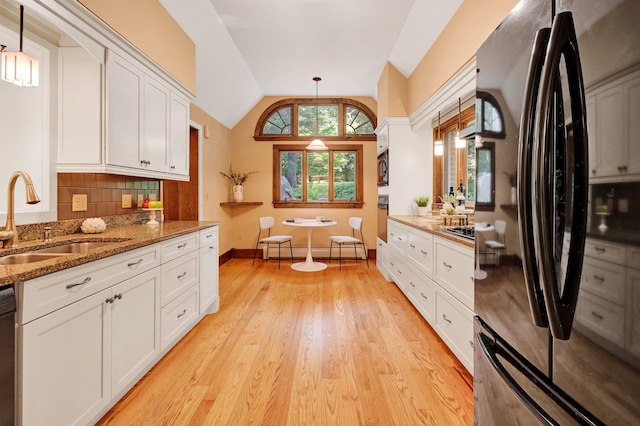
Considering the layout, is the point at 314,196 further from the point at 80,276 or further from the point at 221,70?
the point at 80,276

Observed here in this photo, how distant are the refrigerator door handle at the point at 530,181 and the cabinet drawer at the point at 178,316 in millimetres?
2106

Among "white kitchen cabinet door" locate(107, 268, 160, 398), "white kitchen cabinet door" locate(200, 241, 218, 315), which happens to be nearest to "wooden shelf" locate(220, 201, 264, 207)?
"white kitchen cabinet door" locate(200, 241, 218, 315)

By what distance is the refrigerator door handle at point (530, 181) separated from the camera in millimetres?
736

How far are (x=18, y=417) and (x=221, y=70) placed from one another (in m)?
3.99

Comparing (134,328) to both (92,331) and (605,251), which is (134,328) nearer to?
(92,331)

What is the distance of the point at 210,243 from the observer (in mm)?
2904

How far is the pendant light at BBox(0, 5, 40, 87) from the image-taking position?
5.25 ft

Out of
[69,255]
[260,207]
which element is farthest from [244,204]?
[69,255]

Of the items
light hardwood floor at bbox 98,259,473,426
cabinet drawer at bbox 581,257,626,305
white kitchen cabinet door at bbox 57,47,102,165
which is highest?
white kitchen cabinet door at bbox 57,47,102,165

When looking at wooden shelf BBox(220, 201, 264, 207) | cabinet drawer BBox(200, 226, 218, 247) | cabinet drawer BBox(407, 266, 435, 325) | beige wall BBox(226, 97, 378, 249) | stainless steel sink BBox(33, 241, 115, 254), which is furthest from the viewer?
beige wall BBox(226, 97, 378, 249)

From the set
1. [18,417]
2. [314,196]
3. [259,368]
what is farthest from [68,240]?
[314,196]

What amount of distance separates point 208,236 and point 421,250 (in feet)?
6.57

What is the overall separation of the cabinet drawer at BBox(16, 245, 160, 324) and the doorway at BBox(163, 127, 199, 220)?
8.73ft

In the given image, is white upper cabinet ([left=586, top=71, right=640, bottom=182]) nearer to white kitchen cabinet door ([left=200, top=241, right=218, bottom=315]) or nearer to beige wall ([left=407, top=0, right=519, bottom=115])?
beige wall ([left=407, top=0, right=519, bottom=115])
